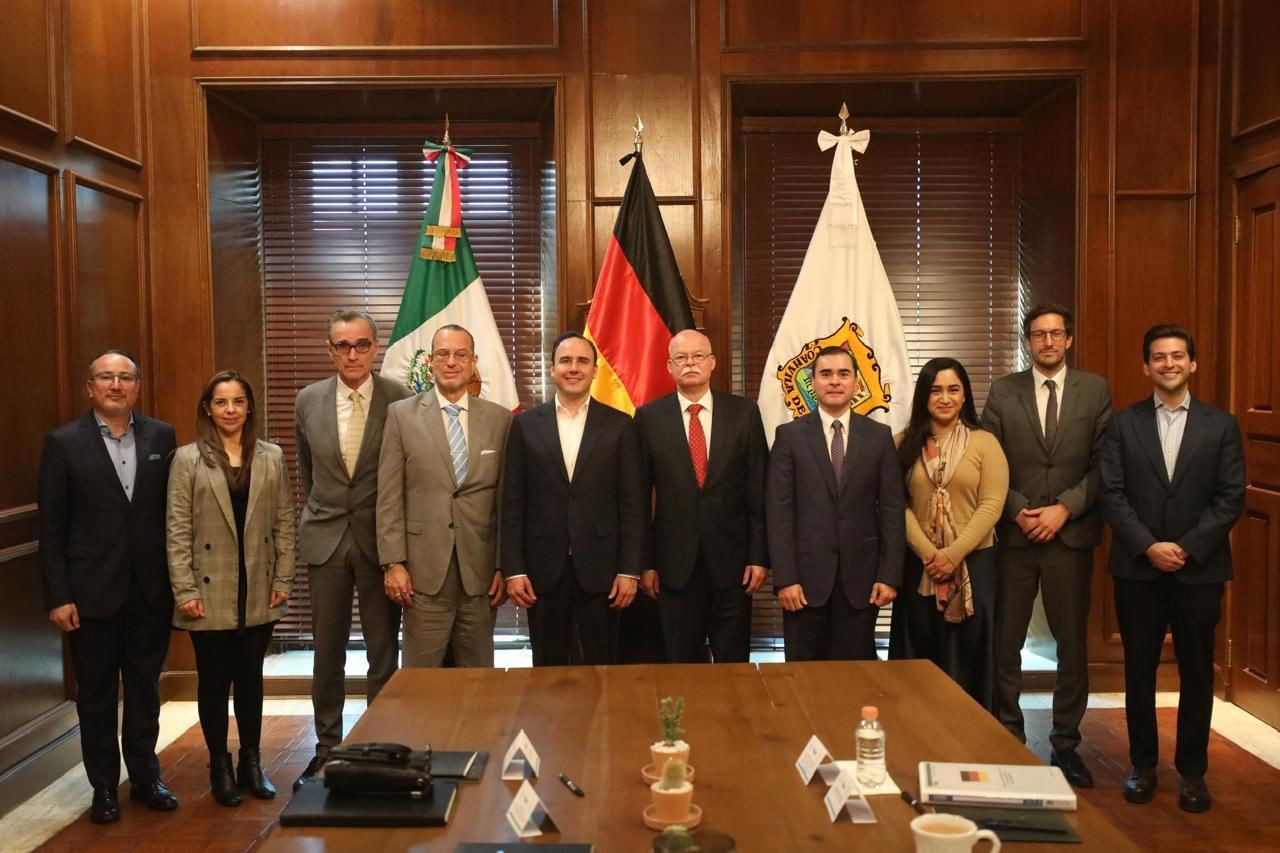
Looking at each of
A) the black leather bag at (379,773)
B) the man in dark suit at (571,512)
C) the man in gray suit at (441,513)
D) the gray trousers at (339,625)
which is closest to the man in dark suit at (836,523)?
the man in dark suit at (571,512)

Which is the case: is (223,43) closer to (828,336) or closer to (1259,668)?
(828,336)

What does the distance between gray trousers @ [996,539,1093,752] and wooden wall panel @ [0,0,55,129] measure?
3853 mm

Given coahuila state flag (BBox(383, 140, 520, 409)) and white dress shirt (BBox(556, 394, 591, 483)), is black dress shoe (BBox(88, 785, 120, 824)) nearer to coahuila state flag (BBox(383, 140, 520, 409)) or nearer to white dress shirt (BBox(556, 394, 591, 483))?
white dress shirt (BBox(556, 394, 591, 483))

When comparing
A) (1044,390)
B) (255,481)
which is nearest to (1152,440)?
(1044,390)

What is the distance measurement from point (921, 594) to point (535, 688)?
1.85 meters

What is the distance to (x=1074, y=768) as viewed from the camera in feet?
12.8

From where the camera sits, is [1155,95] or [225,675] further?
[1155,95]

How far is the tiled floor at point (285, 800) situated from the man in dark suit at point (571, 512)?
113 cm

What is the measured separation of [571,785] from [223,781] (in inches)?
93.4

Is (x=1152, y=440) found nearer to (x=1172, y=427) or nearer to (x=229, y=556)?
(x=1172, y=427)

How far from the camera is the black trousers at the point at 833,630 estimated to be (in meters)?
3.75

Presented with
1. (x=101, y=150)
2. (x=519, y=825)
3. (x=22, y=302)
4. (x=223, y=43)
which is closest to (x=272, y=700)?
(x=22, y=302)

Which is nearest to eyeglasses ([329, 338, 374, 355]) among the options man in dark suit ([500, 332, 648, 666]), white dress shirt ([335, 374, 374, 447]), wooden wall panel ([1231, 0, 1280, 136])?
white dress shirt ([335, 374, 374, 447])

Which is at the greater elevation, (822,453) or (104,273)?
(104,273)
